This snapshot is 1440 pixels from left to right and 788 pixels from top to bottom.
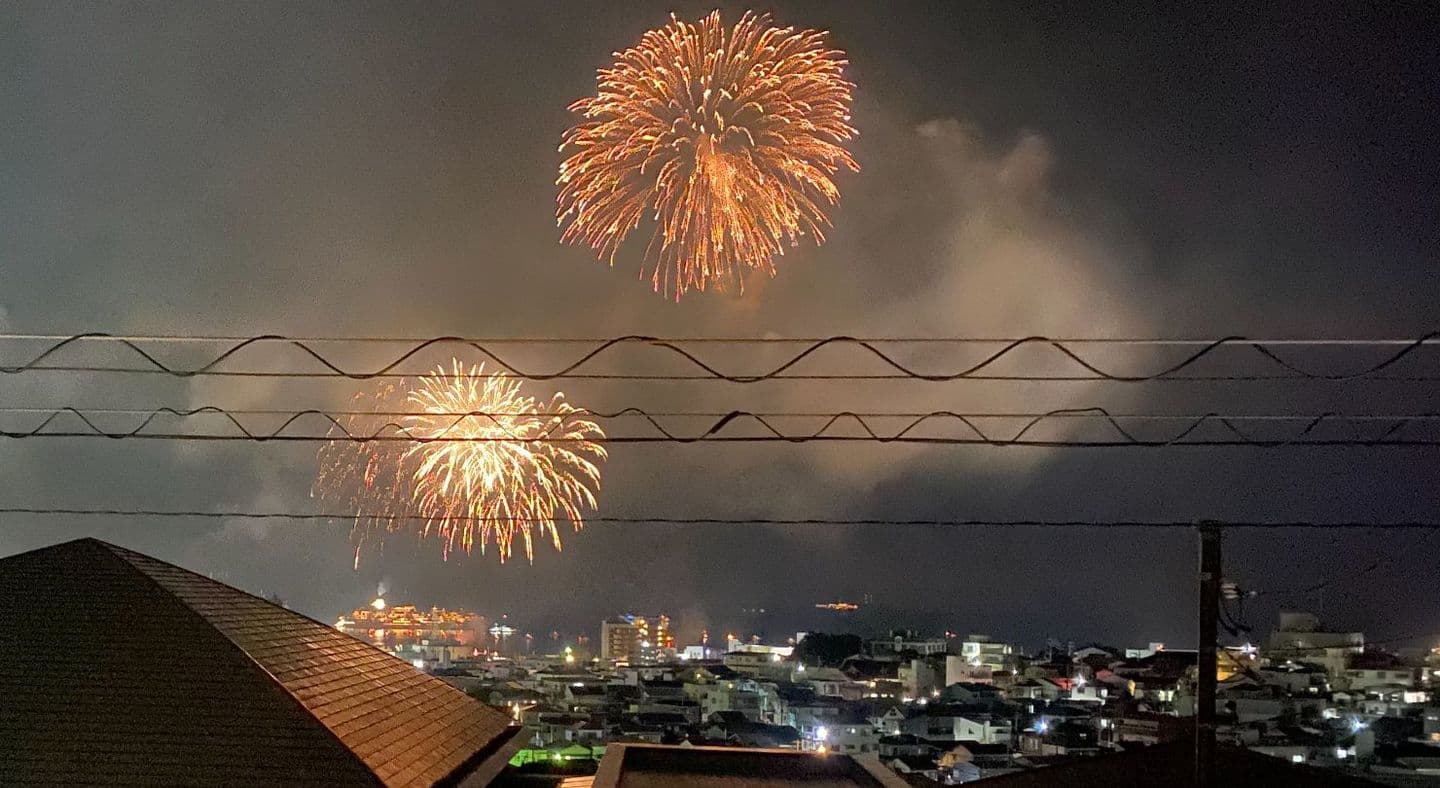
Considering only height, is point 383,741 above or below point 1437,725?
above

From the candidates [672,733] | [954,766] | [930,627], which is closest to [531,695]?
[672,733]

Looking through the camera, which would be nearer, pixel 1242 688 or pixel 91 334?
pixel 91 334

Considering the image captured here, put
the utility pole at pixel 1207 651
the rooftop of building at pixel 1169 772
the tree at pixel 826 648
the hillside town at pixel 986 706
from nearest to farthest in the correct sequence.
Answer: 1. the utility pole at pixel 1207 651
2. the rooftop of building at pixel 1169 772
3. the hillside town at pixel 986 706
4. the tree at pixel 826 648

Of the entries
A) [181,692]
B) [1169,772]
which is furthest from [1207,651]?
[181,692]

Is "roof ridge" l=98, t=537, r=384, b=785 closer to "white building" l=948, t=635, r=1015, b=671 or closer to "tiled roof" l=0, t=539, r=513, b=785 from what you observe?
"tiled roof" l=0, t=539, r=513, b=785

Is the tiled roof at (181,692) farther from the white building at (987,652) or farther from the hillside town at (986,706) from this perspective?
the white building at (987,652)

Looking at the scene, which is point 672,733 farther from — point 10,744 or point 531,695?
point 10,744

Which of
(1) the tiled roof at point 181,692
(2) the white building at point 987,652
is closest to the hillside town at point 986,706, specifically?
(2) the white building at point 987,652
